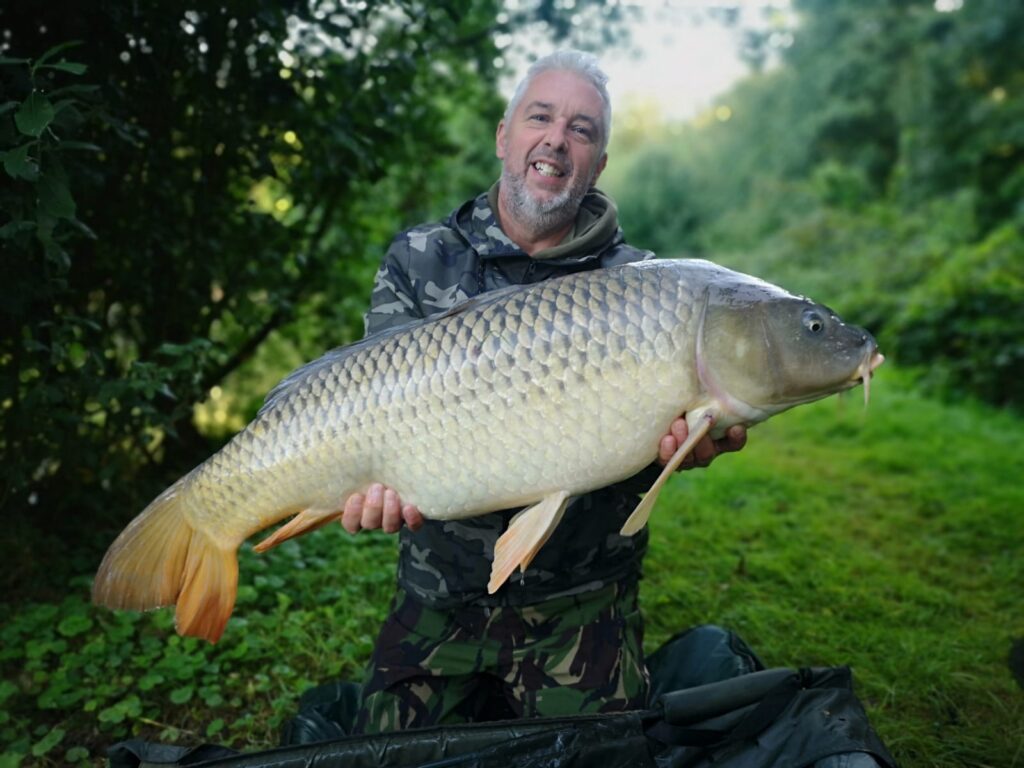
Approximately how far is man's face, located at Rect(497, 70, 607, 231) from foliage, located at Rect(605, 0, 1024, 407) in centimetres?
415

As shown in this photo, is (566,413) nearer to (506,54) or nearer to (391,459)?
(391,459)

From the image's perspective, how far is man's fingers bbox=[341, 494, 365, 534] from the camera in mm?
1438

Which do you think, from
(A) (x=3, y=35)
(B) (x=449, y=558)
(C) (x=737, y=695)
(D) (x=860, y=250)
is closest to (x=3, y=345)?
(A) (x=3, y=35)

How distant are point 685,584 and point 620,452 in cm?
136

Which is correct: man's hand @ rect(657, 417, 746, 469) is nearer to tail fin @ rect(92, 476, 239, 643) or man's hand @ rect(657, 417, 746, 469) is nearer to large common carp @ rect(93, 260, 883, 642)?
large common carp @ rect(93, 260, 883, 642)

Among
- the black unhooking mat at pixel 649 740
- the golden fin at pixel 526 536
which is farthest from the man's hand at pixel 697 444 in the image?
the black unhooking mat at pixel 649 740

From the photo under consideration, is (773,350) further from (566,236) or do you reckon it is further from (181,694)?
(181,694)

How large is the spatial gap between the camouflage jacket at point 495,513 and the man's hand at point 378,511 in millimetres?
267

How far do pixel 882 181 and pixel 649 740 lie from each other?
14.0m

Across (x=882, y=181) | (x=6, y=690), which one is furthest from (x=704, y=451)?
(x=882, y=181)

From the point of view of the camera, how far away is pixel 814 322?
1288mm

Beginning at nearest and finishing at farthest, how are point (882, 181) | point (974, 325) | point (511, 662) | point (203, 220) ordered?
point (511, 662)
point (203, 220)
point (974, 325)
point (882, 181)

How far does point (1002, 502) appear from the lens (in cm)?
337

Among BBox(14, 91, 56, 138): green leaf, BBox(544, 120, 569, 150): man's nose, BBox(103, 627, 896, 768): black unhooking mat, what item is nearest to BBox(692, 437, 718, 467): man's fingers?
BBox(103, 627, 896, 768): black unhooking mat
